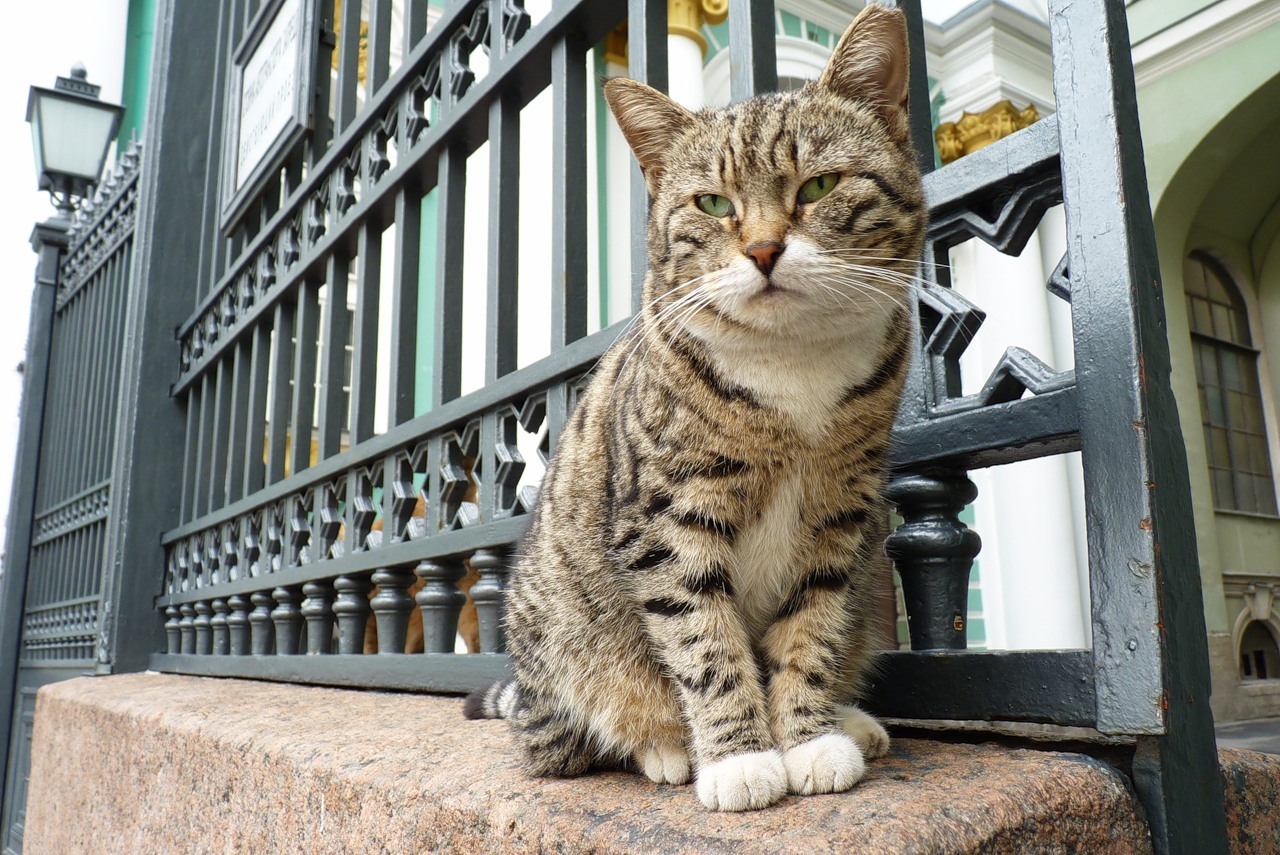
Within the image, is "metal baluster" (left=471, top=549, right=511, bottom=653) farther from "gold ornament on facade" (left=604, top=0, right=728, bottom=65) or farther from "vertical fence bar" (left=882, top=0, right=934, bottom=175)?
"gold ornament on facade" (left=604, top=0, right=728, bottom=65)

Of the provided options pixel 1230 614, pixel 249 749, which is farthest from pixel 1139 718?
pixel 1230 614

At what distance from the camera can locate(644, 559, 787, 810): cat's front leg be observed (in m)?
0.96

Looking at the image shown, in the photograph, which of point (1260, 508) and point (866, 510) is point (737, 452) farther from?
point (1260, 508)

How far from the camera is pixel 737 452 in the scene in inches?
40.6

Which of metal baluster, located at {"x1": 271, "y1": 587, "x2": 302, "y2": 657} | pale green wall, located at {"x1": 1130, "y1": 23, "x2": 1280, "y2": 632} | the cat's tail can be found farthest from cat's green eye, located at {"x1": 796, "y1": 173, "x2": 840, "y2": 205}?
pale green wall, located at {"x1": 1130, "y1": 23, "x2": 1280, "y2": 632}

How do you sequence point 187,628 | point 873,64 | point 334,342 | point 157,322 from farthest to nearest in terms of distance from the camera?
1. point 157,322
2. point 187,628
3. point 334,342
4. point 873,64

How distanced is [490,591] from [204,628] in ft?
6.69

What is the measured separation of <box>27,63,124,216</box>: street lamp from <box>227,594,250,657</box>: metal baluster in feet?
12.6

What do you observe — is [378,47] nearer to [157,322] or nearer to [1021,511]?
[157,322]

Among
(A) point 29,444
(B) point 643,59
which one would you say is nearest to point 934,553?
(B) point 643,59

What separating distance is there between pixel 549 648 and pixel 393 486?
3.63 ft

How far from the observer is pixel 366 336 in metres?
2.42

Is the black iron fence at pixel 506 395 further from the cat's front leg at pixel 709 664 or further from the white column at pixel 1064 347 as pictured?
the white column at pixel 1064 347

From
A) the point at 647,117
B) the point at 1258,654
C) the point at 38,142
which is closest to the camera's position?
the point at 647,117
